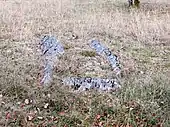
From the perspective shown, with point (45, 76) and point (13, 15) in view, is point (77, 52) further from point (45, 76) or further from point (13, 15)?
point (13, 15)

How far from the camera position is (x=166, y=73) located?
8.31m

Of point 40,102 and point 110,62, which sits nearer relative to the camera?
point 40,102

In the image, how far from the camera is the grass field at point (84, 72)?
633cm

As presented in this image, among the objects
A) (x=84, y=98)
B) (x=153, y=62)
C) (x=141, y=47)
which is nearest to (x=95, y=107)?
(x=84, y=98)

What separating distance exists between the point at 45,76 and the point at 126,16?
8523 millimetres

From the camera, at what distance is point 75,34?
11641 millimetres

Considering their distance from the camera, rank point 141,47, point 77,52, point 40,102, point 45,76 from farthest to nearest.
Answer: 1. point 141,47
2. point 77,52
3. point 45,76
4. point 40,102

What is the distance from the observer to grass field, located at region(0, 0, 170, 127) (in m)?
6.33

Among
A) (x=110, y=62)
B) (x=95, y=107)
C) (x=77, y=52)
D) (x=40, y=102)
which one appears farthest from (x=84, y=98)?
(x=77, y=52)

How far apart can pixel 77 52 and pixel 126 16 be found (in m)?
6.42

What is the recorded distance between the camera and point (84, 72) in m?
8.22

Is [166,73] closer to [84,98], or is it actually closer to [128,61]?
[128,61]

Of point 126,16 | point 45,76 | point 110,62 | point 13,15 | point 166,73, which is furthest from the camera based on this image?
point 126,16

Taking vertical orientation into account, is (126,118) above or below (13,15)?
below
